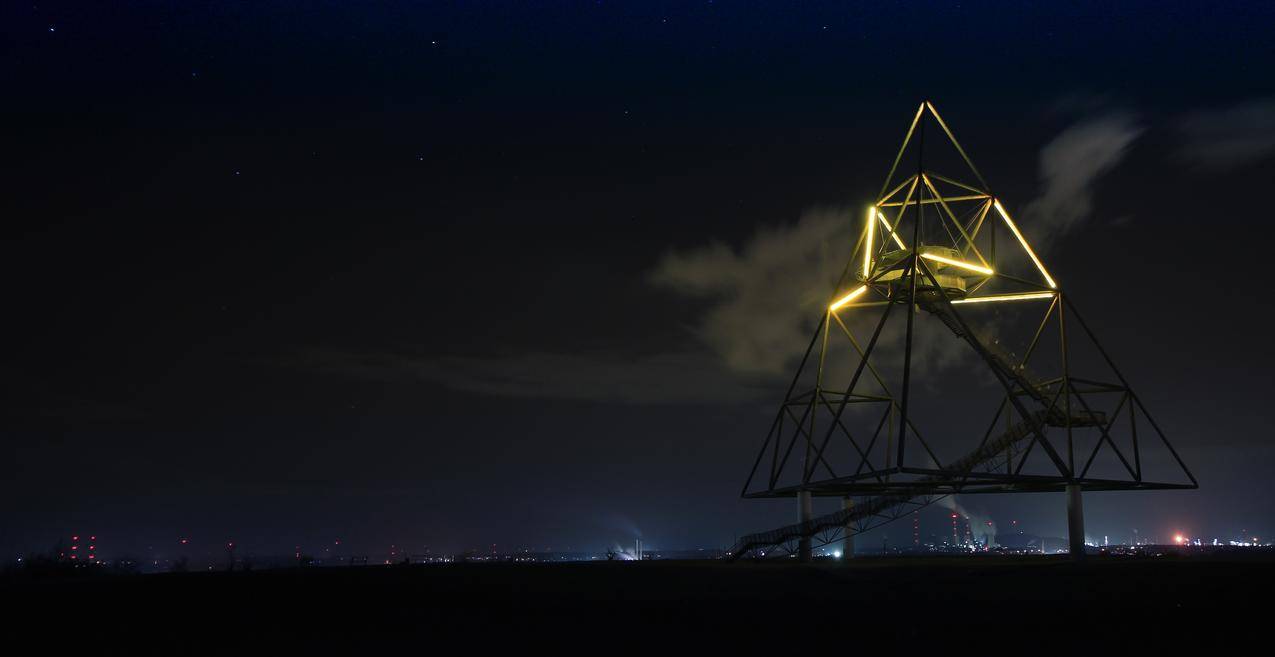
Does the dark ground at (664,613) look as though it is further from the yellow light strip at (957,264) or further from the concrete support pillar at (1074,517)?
the yellow light strip at (957,264)

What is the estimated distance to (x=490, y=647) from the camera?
698 inches

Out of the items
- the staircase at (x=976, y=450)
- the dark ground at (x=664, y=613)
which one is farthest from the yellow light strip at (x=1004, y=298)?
the dark ground at (x=664, y=613)

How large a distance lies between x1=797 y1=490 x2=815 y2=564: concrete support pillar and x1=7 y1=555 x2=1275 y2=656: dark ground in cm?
1271

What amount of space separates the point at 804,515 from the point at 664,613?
26.5m

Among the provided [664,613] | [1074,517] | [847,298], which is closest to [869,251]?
[847,298]

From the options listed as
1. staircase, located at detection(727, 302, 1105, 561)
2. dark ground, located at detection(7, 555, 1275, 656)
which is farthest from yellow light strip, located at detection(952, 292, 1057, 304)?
dark ground, located at detection(7, 555, 1275, 656)

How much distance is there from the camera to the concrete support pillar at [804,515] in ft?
151

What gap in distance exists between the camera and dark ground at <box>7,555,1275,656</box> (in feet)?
59.4

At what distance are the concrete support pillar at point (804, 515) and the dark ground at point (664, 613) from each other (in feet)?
41.7

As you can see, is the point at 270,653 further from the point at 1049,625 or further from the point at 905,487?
the point at 905,487

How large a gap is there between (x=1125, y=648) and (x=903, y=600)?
26.0 ft

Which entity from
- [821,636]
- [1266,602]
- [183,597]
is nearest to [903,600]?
[821,636]

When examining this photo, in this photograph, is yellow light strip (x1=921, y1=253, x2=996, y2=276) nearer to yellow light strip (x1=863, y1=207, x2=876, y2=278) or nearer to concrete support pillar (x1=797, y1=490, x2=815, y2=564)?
yellow light strip (x1=863, y1=207, x2=876, y2=278)

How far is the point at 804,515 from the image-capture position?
4769cm
